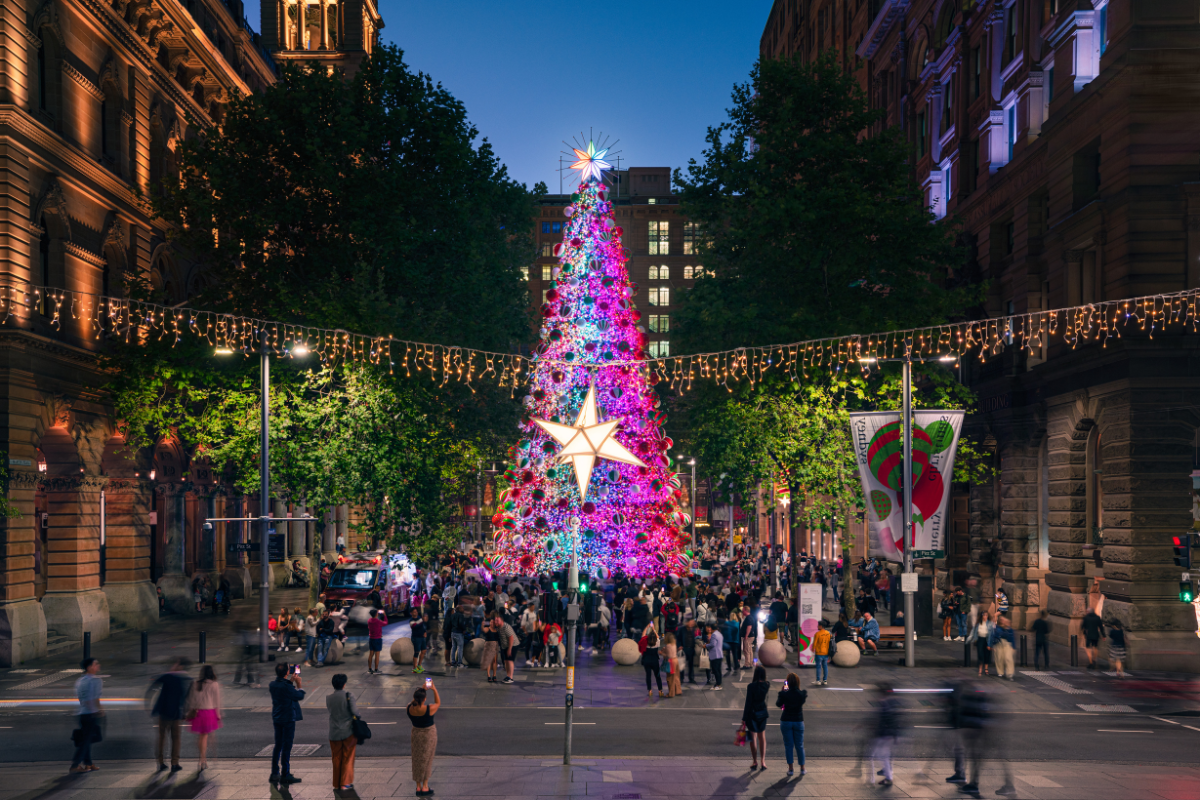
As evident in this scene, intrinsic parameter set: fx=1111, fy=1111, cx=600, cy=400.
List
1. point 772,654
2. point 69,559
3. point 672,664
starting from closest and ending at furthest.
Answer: point 672,664, point 772,654, point 69,559

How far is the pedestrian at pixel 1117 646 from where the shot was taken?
27.7 metres

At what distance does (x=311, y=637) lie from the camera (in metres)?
30.8

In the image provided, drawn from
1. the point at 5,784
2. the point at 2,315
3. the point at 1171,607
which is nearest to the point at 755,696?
the point at 5,784

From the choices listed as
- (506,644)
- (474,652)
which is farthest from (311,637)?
(506,644)

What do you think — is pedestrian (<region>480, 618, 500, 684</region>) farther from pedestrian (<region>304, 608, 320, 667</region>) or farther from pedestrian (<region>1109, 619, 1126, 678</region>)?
pedestrian (<region>1109, 619, 1126, 678</region>)

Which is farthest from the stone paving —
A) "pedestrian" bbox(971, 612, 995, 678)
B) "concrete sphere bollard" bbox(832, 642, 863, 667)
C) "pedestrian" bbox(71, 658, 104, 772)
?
"concrete sphere bollard" bbox(832, 642, 863, 667)

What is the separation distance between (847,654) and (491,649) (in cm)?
962

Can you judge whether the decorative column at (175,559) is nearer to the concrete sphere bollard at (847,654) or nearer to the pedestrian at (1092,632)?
the concrete sphere bollard at (847,654)

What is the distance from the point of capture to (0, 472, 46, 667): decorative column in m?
29.8

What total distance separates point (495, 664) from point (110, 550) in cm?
1816

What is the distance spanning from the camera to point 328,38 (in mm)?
71625

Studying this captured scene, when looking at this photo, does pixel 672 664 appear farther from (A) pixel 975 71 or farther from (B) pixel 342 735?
(A) pixel 975 71

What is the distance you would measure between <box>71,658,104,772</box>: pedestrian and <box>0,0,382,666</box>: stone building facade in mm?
14078


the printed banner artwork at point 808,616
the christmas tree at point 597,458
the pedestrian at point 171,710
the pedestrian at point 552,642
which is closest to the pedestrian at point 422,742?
the pedestrian at point 171,710
